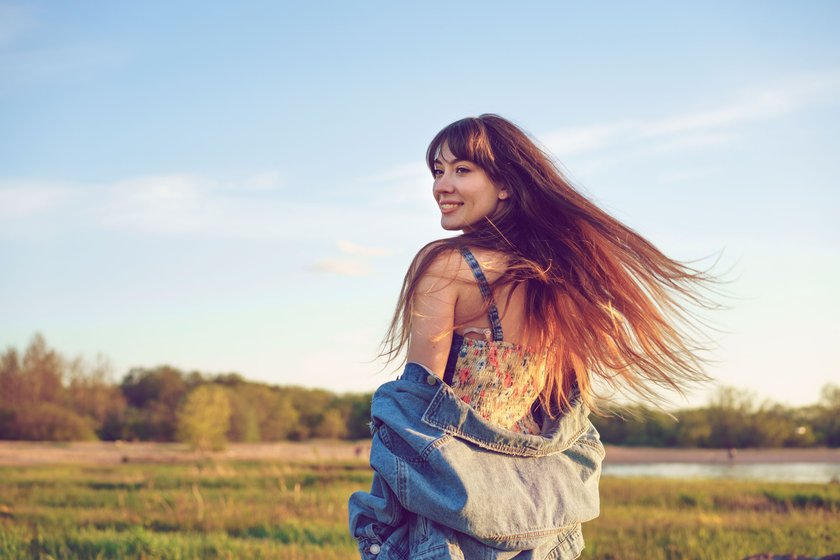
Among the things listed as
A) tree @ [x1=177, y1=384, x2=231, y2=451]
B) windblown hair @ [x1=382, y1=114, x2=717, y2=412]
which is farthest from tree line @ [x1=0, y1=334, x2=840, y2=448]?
windblown hair @ [x1=382, y1=114, x2=717, y2=412]

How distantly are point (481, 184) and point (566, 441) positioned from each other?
1054mm

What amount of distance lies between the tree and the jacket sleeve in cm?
4140

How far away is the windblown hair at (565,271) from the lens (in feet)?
9.07

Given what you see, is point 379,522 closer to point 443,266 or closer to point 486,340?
point 486,340

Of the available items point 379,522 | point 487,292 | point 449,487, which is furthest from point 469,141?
point 379,522

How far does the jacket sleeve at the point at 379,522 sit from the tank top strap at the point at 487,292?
22.8 inches

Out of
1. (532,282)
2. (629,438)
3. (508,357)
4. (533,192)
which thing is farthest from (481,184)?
(629,438)

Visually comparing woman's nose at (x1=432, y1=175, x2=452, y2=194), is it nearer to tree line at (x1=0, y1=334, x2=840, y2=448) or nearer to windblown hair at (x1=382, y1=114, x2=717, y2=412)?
windblown hair at (x1=382, y1=114, x2=717, y2=412)

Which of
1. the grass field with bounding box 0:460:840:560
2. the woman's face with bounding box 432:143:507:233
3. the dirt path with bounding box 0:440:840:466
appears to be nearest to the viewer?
the woman's face with bounding box 432:143:507:233

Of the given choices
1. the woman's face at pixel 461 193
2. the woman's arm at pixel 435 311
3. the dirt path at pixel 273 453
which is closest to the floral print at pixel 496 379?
the woman's arm at pixel 435 311

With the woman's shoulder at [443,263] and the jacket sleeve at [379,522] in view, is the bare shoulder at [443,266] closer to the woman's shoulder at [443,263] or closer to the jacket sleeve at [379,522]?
the woman's shoulder at [443,263]

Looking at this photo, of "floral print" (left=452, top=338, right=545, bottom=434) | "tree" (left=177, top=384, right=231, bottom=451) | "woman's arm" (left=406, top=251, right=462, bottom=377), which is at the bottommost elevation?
"tree" (left=177, top=384, right=231, bottom=451)

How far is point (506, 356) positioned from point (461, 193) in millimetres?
661

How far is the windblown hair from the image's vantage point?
2.77 metres
